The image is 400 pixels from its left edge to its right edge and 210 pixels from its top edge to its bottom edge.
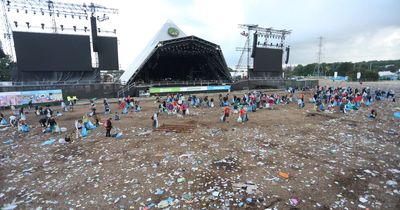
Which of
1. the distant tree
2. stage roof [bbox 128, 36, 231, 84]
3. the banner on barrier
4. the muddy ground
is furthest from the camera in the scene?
the distant tree

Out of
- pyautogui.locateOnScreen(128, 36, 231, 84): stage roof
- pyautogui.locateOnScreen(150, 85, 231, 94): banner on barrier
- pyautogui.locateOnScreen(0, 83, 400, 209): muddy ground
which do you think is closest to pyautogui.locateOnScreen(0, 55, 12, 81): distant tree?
pyautogui.locateOnScreen(128, 36, 231, 84): stage roof

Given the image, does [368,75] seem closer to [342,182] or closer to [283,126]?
[283,126]

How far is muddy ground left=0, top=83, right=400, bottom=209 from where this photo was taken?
5.09 m

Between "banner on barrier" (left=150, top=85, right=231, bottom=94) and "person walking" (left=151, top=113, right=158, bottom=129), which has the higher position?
"banner on barrier" (left=150, top=85, right=231, bottom=94)

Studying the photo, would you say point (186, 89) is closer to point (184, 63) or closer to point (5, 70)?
point (184, 63)

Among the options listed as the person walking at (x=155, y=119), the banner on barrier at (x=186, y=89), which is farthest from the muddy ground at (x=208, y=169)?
the banner on barrier at (x=186, y=89)

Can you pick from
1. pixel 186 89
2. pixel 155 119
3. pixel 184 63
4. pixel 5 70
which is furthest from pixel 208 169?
pixel 5 70

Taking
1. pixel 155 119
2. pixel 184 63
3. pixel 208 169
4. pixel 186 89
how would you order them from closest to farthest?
pixel 208 169, pixel 155 119, pixel 186 89, pixel 184 63

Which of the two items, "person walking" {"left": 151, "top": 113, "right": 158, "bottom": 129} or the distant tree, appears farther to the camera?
the distant tree

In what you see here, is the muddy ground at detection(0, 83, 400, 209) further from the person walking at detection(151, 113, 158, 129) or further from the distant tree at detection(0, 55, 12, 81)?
the distant tree at detection(0, 55, 12, 81)

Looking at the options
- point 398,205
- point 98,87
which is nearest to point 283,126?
point 398,205

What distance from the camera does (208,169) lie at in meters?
6.68

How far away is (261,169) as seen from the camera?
261 inches

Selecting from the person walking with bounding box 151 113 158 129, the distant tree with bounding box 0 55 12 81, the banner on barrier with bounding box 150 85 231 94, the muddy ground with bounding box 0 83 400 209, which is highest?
the distant tree with bounding box 0 55 12 81
